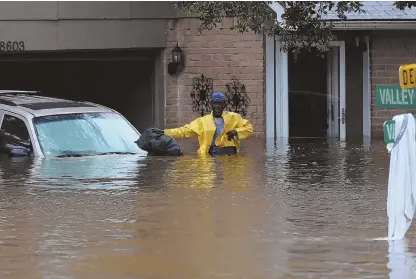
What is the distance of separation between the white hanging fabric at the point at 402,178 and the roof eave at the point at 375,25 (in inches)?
414

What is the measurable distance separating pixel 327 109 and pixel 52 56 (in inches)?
237

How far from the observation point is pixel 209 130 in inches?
477

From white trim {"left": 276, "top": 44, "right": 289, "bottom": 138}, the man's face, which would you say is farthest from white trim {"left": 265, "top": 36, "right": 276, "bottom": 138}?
the man's face

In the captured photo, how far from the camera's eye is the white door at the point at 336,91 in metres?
18.5

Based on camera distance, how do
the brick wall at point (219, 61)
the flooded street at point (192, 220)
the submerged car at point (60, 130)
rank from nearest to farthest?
the flooded street at point (192, 220), the submerged car at point (60, 130), the brick wall at point (219, 61)

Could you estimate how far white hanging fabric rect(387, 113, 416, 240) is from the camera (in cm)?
626

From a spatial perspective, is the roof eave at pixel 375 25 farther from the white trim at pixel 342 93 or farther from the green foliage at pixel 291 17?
the green foliage at pixel 291 17

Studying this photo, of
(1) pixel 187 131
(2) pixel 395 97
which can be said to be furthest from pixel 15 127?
(2) pixel 395 97

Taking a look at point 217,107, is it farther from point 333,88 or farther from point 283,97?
point 333,88

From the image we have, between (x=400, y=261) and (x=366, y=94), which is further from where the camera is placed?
(x=366, y=94)

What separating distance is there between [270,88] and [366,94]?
6.44ft

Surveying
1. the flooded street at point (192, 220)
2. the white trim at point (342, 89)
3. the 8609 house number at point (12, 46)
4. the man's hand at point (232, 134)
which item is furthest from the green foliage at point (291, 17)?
the 8609 house number at point (12, 46)

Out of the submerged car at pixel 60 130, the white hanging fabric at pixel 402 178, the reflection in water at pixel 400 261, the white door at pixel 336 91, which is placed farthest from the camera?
the white door at pixel 336 91

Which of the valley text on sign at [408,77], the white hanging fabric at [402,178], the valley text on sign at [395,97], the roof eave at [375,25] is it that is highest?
the roof eave at [375,25]
